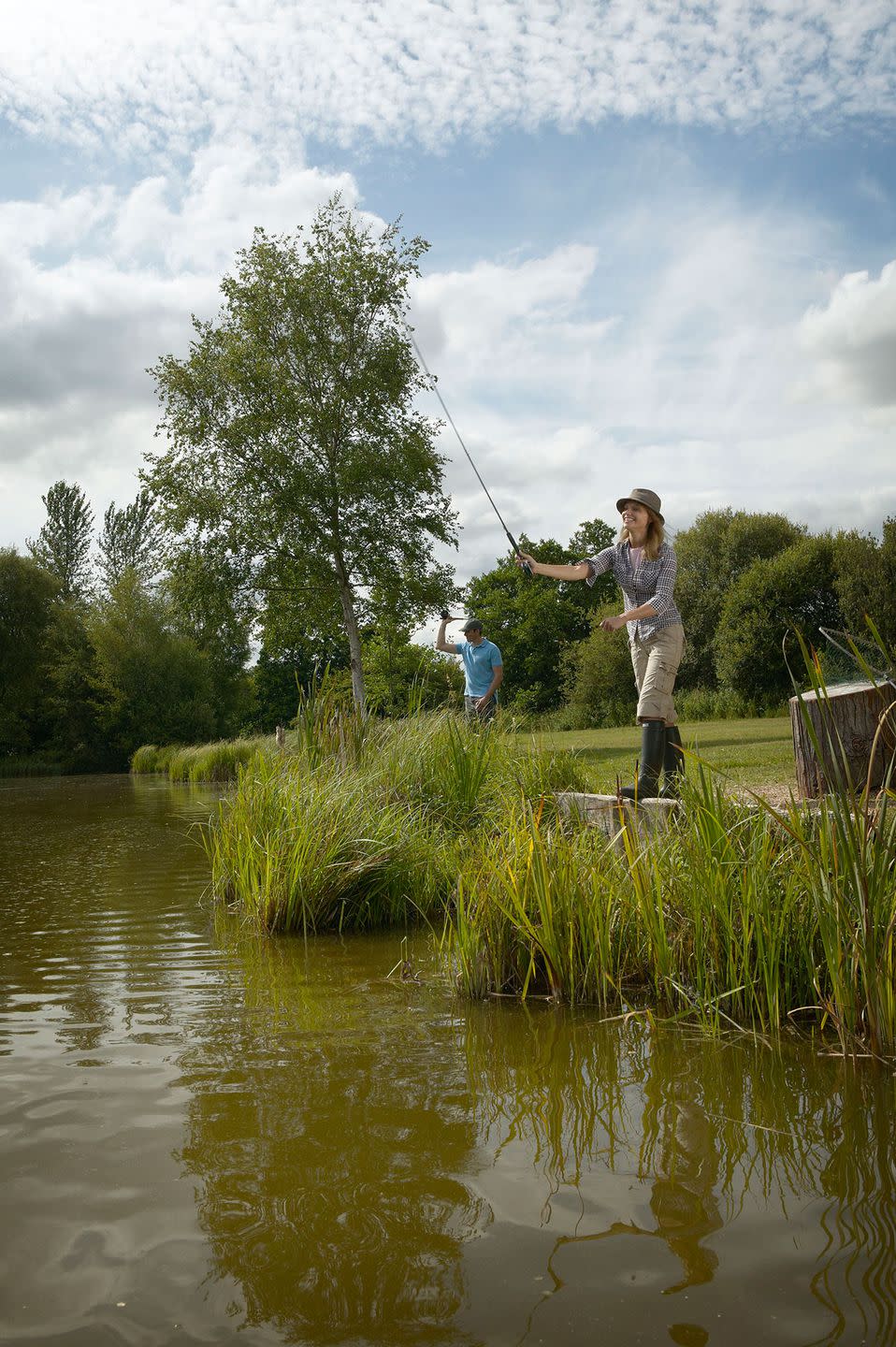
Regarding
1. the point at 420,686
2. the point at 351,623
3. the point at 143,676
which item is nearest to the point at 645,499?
the point at 420,686

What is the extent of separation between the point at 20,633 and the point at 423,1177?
1637 inches

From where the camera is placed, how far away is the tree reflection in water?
1.99 m

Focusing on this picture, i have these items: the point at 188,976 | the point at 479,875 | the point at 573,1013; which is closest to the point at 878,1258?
the point at 573,1013

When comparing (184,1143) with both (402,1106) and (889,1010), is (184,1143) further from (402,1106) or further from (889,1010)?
(889,1010)

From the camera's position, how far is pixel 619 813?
210 inches

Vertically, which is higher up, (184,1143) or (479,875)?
(479,875)

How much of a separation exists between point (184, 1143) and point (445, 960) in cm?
216

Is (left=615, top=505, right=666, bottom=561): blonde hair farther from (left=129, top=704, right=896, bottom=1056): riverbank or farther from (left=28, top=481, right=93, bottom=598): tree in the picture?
(left=28, top=481, right=93, bottom=598): tree

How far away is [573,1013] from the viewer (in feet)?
13.2

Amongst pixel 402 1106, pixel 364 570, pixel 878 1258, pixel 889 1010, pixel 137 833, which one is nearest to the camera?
pixel 878 1258

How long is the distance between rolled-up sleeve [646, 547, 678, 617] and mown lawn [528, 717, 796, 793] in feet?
2.96

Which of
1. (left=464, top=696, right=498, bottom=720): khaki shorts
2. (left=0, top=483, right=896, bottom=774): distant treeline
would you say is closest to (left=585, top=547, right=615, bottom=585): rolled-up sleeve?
(left=464, top=696, right=498, bottom=720): khaki shorts

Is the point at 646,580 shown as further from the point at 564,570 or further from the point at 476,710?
the point at 476,710

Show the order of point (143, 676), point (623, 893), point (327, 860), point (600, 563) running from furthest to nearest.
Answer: point (143, 676) → point (600, 563) → point (327, 860) → point (623, 893)
